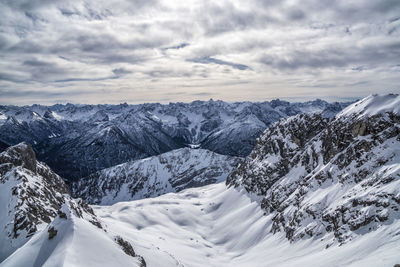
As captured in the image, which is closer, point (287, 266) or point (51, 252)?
point (51, 252)

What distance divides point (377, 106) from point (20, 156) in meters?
132

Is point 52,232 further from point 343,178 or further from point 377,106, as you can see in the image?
point 377,106

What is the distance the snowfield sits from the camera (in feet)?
123

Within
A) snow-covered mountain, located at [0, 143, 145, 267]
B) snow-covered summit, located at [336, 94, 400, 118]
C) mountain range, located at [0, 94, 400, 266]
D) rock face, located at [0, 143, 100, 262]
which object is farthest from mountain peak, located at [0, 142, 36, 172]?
snow-covered summit, located at [336, 94, 400, 118]

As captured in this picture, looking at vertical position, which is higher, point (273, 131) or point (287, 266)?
point (273, 131)

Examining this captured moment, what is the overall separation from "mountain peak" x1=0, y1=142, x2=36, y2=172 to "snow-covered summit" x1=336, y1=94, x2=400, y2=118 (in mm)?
126158

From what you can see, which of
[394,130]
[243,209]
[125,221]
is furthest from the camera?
[243,209]

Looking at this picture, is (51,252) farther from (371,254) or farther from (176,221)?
(176,221)

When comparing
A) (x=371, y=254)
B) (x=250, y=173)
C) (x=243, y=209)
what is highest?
(x=371, y=254)

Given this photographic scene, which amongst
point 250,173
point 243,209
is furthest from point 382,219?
point 250,173

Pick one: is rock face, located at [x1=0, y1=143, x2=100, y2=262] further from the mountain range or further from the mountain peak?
the mountain peak

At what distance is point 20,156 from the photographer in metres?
98.8

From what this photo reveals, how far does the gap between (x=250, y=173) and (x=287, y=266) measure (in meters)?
75.5

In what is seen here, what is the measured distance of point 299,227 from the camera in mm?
62250
